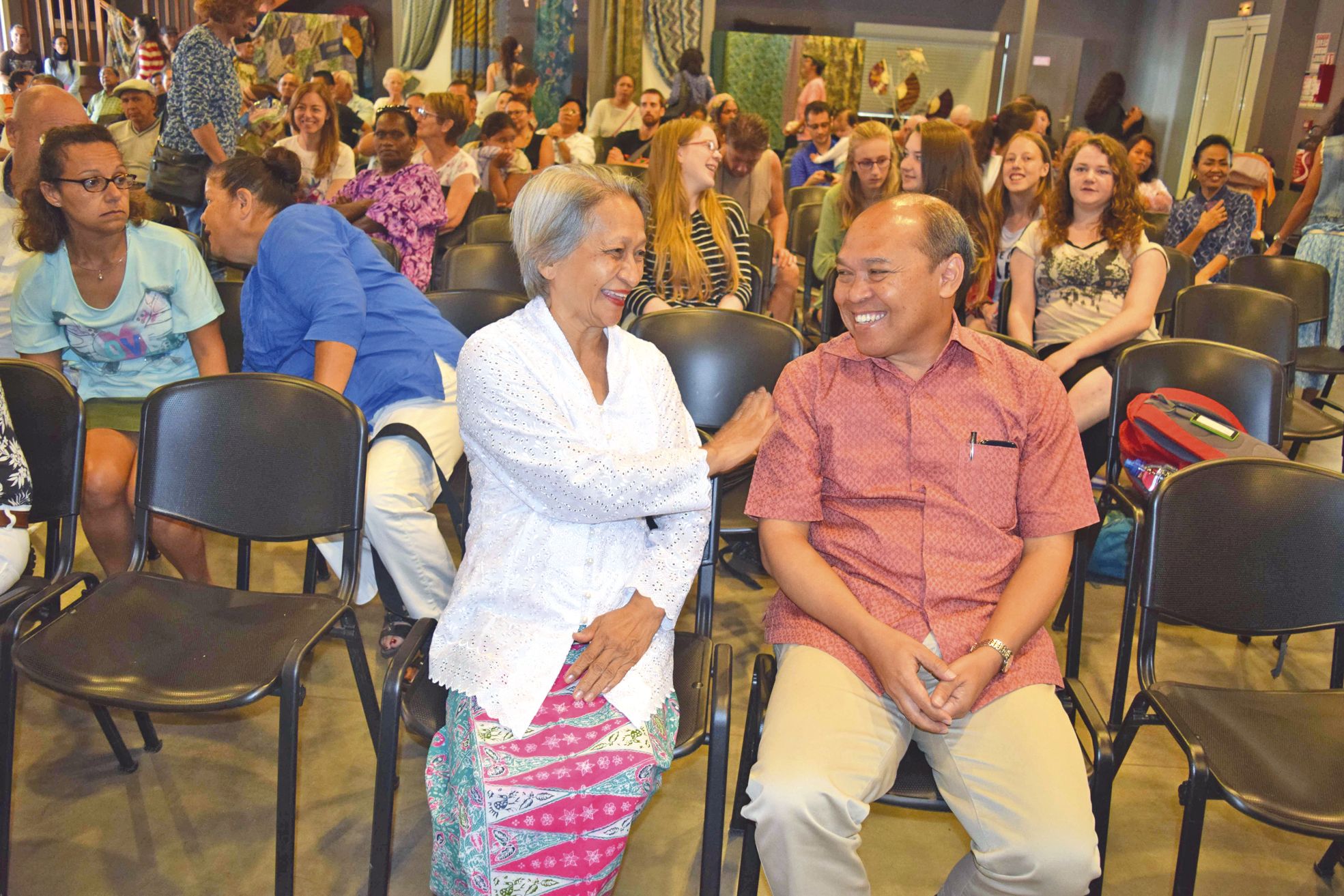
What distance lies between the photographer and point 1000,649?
164 centimetres

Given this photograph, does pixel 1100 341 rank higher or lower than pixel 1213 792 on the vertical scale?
higher

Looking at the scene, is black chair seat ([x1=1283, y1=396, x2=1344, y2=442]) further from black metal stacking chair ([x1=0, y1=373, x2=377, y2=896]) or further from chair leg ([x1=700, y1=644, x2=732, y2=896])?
black metal stacking chair ([x1=0, y1=373, x2=377, y2=896])

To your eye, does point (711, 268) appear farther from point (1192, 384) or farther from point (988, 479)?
point (988, 479)

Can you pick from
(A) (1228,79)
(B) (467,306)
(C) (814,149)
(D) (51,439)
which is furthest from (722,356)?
(A) (1228,79)

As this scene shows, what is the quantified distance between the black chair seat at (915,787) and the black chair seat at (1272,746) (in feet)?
1.38

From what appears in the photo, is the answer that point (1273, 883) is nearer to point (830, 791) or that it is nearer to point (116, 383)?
point (830, 791)

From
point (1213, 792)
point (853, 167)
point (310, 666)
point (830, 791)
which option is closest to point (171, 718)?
point (310, 666)

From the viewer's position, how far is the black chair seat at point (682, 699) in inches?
63.7

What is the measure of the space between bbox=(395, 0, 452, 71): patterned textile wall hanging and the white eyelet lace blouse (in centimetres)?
927

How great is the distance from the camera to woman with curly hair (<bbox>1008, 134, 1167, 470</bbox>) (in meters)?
3.19

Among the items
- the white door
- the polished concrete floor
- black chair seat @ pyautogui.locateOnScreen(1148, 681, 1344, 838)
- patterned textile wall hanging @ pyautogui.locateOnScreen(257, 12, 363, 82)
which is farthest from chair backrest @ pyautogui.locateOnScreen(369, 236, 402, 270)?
the white door

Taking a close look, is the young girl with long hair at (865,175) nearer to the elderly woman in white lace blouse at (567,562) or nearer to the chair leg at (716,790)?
the elderly woman in white lace blouse at (567,562)

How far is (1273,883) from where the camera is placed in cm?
199

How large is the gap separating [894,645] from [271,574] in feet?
7.33
